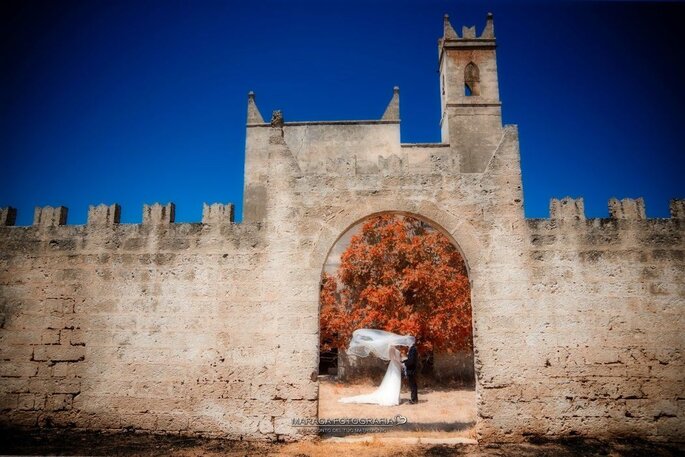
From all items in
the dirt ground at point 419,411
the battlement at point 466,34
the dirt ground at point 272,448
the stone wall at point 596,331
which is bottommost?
the dirt ground at point 419,411

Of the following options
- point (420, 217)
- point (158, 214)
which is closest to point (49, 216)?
point (158, 214)

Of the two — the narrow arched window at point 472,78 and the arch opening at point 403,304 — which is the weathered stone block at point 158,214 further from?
the narrow arched window at point 472,78

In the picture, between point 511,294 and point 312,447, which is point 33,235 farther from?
point 511,294

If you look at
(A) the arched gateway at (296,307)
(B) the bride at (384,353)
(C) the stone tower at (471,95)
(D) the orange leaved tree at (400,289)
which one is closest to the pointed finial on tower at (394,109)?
(C) the stone tower at (471,95)

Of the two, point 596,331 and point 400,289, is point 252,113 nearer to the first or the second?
point 400,289

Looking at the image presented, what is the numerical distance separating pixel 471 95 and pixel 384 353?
1278 cm

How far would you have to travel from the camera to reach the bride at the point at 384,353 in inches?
453

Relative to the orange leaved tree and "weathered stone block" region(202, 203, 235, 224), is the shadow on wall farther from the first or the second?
"weathered stone block" region(202, 203, 235, 224)

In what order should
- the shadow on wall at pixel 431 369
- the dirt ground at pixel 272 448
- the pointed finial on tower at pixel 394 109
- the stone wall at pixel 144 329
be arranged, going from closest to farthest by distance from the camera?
the dirt ground at pixel 272 448
the stone wall at pixel 144 329
the shadow on wall at pixel 431 369
the pointed finial on tower at pixel 394 109

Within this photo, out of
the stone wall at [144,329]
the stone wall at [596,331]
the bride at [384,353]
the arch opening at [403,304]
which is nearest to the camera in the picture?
the stone wall at [596,331]

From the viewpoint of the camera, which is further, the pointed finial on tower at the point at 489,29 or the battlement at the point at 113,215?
the pointed finial on tower at the point at 489,29

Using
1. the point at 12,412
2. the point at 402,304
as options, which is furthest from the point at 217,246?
the point at 402,304

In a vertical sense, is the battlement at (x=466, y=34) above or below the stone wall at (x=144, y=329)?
above

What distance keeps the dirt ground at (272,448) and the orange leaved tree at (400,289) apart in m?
7.53
